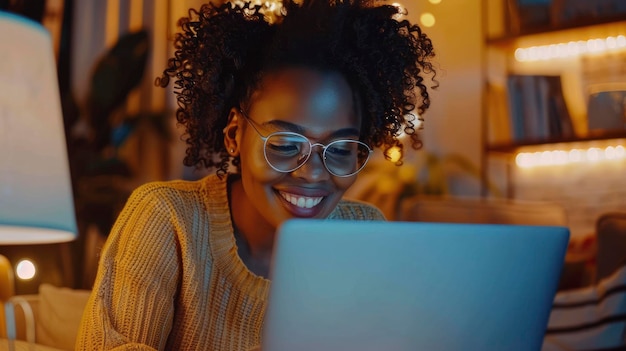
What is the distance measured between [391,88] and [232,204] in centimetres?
38

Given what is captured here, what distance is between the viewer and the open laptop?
0.82 meters

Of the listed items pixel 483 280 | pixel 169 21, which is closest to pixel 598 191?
pixel 169 21

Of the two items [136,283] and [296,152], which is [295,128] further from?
[136,283]

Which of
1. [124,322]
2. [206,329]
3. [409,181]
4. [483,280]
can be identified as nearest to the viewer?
[483,280]

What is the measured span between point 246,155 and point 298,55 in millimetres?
Answer: 201

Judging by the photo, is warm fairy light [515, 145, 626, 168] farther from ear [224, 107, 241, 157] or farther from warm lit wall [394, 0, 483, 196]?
ear [224, 107, 241, 157]

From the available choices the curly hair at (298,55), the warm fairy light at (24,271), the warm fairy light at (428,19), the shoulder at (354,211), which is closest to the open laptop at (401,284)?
the curly hair at (298,55)

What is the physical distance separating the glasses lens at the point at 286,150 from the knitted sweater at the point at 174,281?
0.65 ft

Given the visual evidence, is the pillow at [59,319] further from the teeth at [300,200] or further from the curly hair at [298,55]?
the teeth at [300,200]

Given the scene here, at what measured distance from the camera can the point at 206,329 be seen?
150 centimetres

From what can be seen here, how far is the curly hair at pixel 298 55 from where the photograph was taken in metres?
1.51

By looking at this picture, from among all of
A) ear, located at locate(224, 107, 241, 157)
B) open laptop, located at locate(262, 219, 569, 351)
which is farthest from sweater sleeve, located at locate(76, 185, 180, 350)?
open laptop, located at locate(262, 219, 569, 351)

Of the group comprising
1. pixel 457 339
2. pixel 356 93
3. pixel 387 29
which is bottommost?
pixel 457 339

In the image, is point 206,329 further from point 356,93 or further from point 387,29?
point 387,29
